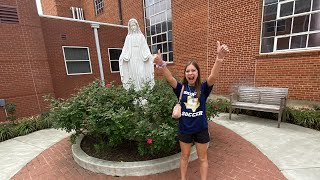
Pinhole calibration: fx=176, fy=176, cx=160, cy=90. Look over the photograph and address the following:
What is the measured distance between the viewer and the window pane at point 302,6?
5.11 m

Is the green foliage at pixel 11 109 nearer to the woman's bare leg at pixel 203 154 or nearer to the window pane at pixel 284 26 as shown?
the woman's bare leg at pixel 203 154

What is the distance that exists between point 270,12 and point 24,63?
861 cm

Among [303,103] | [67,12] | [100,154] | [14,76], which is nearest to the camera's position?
[100,154]

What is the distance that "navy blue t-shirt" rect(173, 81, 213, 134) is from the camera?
2.12 m

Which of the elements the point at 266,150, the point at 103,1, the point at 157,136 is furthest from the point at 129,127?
the point at 103,1

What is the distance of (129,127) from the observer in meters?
2.90

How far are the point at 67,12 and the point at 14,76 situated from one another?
1178 cm

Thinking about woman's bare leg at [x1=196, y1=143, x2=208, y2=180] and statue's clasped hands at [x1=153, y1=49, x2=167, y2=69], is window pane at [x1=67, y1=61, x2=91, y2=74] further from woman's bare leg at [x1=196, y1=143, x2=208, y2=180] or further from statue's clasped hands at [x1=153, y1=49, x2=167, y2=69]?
woman's bare leg at [x1=196, y1=143, x2=208, y2=180]

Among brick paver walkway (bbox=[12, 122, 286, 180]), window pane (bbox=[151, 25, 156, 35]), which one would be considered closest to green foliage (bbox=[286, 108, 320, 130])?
brick paver walkway (bbox=[12, 122, 286, 180])

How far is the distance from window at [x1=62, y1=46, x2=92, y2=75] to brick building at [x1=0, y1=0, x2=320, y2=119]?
63mm

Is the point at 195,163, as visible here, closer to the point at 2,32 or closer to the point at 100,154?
the point at 100,154

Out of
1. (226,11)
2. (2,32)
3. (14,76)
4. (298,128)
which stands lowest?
(298,128)

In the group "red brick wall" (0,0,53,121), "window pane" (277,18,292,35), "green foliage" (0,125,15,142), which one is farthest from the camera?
"red brick wall" (0,0,53,121)

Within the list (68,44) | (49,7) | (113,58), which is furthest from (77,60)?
(49,7)
